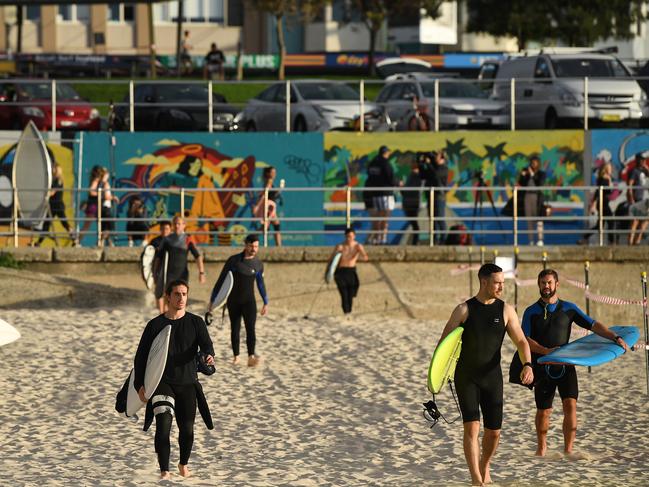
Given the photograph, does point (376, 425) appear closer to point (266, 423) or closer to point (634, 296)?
point (266, 423)

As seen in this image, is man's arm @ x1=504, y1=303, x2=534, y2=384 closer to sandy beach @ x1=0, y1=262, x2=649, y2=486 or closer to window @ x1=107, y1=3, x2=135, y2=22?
sandy beach @ x1=0, y1=262, x2=649, y2=486

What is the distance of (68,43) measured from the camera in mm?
68438

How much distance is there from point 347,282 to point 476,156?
6.08 meters

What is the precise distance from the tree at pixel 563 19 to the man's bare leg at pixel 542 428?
4545 cm

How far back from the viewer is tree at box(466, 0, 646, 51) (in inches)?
2350

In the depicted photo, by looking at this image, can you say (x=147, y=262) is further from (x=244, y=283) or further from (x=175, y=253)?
(x=244, y=283)

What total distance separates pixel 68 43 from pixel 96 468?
186 feet

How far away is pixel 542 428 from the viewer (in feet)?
44.8

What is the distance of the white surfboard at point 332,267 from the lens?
73.3 ft

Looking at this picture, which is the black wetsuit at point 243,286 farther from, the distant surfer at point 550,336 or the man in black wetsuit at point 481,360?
the man in black wetsuit at point 481,360

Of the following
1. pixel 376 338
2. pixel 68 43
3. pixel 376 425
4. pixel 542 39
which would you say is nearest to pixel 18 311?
pixel 376 338

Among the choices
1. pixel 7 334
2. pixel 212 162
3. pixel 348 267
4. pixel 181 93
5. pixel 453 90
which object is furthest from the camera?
pixel 181 93

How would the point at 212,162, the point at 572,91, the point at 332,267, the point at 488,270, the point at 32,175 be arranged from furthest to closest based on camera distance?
the point at 572,91 → the point at 212,162 → the point at 32,175 → the point at 332,267 → the point at 488,270

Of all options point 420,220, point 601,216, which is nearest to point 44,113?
point 420,220
